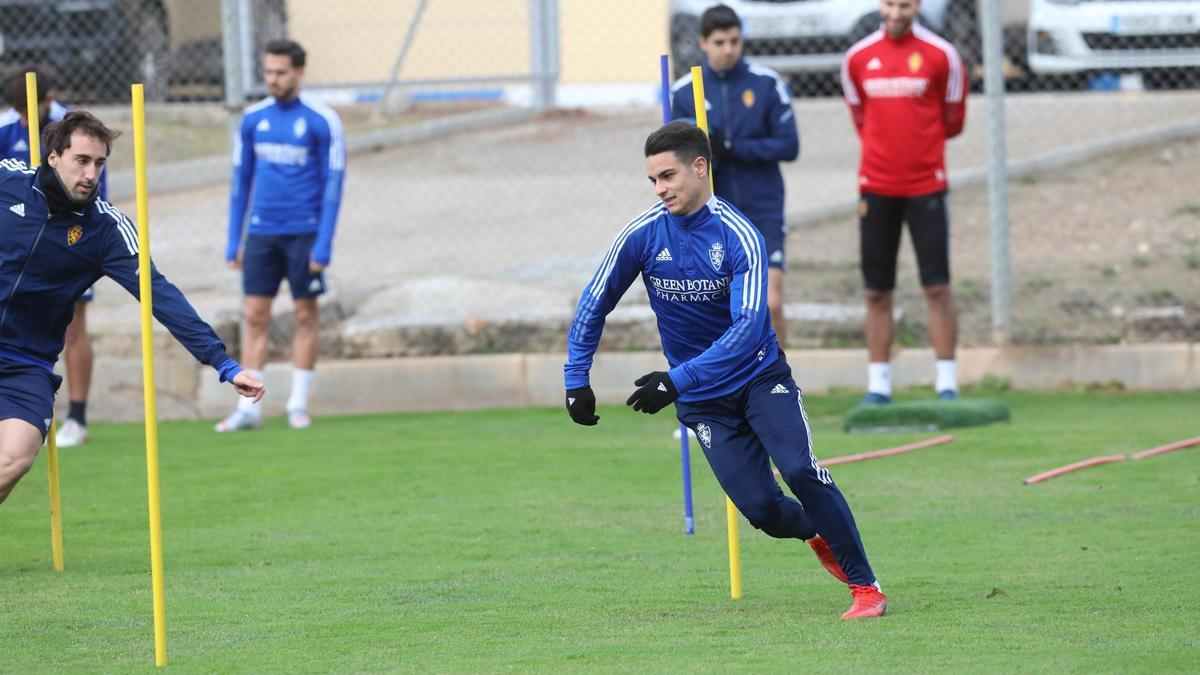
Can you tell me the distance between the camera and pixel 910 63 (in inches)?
408

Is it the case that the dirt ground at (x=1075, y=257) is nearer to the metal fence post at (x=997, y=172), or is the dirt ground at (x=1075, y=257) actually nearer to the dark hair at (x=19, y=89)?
the metal fence post at (x=997, y=172)

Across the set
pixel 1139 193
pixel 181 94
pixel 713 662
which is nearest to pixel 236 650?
pixel 713 662

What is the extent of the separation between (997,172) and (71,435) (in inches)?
244

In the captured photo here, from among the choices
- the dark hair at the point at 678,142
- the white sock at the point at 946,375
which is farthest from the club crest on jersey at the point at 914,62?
the dark hair at the point at 678,142

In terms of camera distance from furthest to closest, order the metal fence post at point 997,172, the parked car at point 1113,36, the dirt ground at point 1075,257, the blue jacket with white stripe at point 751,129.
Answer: the parked car at point 1113,36 < the dirt ground at point 1075,257 < the metal fence post at point 997,172 < the blue jacket with white stripe at point 751,129

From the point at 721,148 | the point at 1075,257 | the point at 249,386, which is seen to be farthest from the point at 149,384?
the point at 1075,257

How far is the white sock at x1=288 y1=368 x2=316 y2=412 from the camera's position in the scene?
428 inches

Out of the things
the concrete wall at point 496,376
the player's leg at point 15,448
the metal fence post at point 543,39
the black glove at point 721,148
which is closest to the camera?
the player's leg at point 15,448

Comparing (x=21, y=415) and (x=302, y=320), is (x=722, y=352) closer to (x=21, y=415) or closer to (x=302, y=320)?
(x=21, y=415)

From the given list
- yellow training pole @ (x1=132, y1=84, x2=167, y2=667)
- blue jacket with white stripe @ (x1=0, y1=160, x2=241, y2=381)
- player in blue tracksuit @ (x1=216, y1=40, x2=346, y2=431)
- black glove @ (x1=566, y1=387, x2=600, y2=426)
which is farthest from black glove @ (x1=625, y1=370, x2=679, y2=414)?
player in blue tracksuit @ (x1=216, y1=40, x2=346, y2=431)

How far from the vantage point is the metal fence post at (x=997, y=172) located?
37.5 ft

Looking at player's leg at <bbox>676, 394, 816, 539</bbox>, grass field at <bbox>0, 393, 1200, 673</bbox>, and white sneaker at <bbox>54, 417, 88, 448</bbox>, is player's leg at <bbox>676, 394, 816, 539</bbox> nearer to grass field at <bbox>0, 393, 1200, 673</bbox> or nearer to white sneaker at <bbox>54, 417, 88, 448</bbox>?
grass field at <bbox>0, 393, 1200, 673</bbox>

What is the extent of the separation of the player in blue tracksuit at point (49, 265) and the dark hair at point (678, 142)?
1.77 meters

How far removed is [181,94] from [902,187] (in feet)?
28.1
